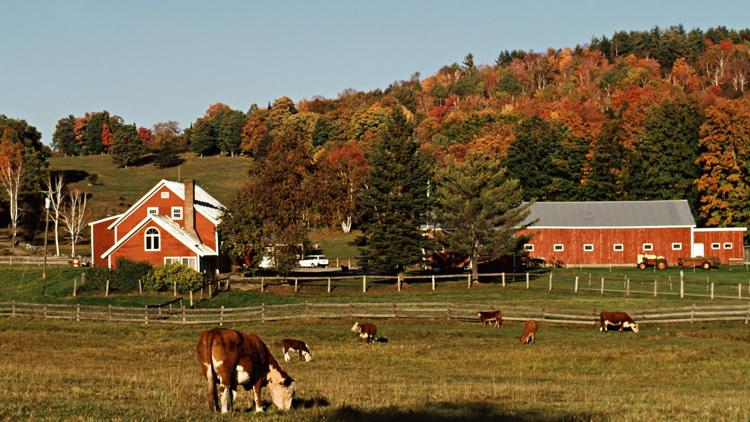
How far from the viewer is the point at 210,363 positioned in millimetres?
18891

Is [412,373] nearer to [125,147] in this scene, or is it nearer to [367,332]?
[367,332]

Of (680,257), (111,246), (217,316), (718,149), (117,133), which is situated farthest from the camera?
(117,133)

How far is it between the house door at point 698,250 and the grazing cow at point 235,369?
70.4m

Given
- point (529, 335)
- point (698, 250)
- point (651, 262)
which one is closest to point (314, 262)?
point (651, 262)

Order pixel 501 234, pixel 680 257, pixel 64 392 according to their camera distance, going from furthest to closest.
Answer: pixel 680 257 → pixel 501 234 → pixel 64 392

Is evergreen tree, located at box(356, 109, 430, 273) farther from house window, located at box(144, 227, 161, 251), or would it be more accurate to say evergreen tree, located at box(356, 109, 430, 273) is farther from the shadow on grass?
the shadow on grass

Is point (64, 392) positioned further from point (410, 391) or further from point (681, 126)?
point (681, 126)

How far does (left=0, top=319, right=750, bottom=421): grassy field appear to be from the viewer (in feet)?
65.8

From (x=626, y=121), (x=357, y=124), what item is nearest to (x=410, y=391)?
(x=626, y=121)

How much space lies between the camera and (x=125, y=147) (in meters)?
177

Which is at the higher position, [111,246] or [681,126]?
[681,126]

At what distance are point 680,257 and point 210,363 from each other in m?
70.9

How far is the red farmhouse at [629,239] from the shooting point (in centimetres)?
8344

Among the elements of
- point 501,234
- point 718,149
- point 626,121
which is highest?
point 626,121
